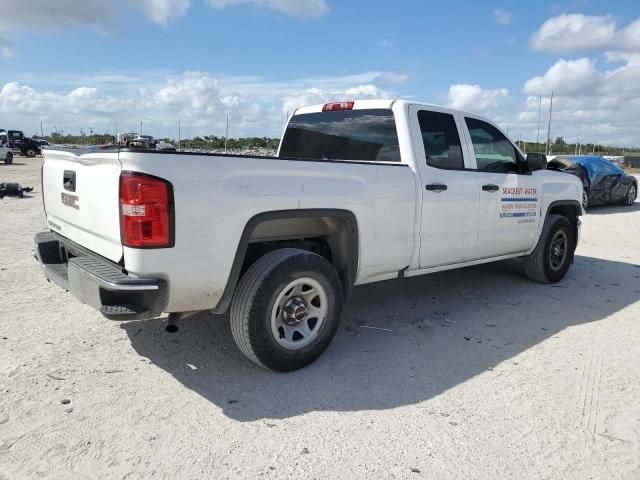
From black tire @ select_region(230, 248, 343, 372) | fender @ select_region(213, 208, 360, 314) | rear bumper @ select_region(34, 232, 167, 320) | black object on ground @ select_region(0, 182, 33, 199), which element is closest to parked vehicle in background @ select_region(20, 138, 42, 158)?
black object on ground @ select_region(0, 182, 33, 199)

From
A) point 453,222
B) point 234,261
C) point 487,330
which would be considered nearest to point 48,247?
point 234,261

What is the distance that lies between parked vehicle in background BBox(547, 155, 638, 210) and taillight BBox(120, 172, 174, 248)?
40.6 feet

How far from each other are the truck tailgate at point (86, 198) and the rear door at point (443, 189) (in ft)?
7.98

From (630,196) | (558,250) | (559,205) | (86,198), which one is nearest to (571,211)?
(559,205)

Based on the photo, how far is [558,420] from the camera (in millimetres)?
3094

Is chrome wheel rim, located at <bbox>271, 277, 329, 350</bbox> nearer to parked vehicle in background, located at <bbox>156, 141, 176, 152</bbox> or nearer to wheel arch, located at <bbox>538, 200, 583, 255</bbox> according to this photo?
parked vehicle in background, located at <bbox>156, 141, 176, 152</bbox>

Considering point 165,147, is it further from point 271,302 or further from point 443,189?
point 443,189

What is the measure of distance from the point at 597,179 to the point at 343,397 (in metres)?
12.9

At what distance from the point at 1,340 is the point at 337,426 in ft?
9.07

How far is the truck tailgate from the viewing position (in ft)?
9.88

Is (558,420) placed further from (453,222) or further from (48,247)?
(48,247)

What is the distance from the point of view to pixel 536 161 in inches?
212

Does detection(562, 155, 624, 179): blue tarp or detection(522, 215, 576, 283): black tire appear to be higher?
detection(562, 155, 624, 179): blue tarp

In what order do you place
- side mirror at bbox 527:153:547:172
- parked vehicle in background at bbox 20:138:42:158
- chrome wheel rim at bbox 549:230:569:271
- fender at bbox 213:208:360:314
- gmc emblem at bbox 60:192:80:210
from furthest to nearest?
parked vehicle in background at bbox 20:138:42:158 → chrome wheel rim at bbox 549:230:569:271 → side mirror at bbox 527:153:547:172 → gmc emblem at bbox 60:192:80:210 → fender at bbox 213:208:360:314
